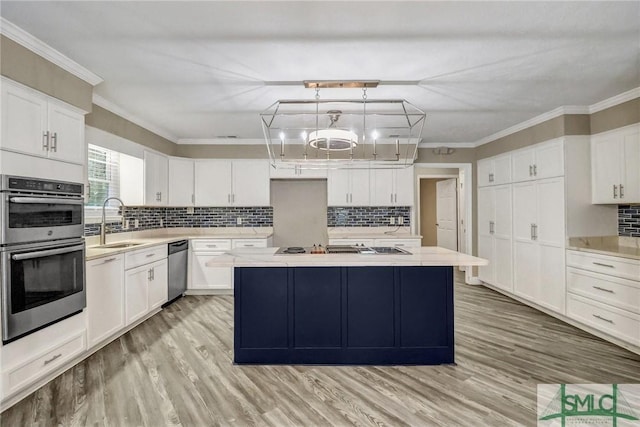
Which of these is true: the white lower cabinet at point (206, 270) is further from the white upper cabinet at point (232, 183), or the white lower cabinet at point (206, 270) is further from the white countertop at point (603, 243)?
the white countertop at point (603, 243)

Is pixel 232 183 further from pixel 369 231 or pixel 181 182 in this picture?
pixel 369 231

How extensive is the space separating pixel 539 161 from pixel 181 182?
495cm

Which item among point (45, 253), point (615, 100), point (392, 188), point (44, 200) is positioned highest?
point (615, 100)

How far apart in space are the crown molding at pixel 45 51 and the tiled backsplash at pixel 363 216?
3.54 metres

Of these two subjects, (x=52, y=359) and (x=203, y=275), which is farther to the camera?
(x=203, y=275)

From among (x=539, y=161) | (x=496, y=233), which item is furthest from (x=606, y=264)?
(x=496, y=233)

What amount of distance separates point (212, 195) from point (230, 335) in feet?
8.16

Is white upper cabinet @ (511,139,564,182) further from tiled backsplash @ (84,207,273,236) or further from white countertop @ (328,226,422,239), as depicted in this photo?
tiled backsplash @ (84,207,273,236)

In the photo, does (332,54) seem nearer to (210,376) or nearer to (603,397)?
(210,376)

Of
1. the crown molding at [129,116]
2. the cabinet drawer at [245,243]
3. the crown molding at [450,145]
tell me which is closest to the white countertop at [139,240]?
the cabinet drawer at [245,243]

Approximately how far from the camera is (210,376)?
7.85 ft

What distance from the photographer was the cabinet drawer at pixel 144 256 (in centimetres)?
319

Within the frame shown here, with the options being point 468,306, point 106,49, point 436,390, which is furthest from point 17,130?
point 468,306

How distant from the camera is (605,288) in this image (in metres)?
3.00
